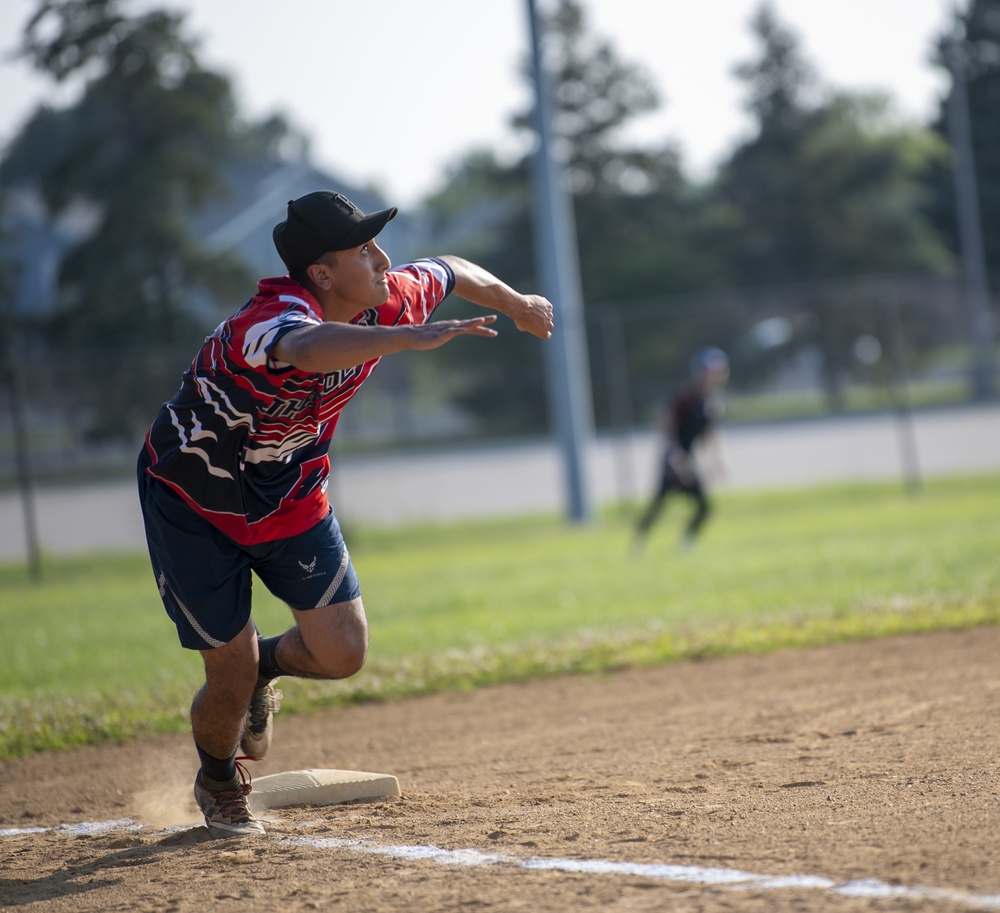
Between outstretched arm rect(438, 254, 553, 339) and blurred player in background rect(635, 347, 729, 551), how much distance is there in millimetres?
8932

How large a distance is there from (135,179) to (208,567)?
2883 cm

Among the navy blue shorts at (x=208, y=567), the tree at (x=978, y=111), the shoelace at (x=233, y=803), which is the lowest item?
the shoelace at (x=233, y=803)

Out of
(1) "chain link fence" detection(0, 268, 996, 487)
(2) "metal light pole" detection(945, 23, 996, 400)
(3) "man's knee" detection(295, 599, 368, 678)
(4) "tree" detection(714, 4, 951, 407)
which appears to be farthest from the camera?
(4) "tree" detection(714, 4, 951, 407)

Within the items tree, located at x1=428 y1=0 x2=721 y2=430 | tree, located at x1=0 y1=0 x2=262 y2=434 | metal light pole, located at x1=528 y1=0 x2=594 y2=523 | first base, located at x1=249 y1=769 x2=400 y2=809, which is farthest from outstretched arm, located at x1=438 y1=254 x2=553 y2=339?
tree, located at x1=428 y1=0 x2=721 y2=430

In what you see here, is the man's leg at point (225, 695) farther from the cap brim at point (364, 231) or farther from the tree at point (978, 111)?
the tree at point (978, 111)

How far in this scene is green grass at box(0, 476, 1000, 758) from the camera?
756cm

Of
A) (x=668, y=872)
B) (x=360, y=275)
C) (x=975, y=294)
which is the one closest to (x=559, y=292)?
(x=975, y=294)

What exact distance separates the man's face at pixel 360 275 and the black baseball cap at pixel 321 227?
5cm

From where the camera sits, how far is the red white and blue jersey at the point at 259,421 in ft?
12.8

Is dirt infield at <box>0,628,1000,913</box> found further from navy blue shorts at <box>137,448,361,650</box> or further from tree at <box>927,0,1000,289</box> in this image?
tree at <box>927,0,1000,289</box>

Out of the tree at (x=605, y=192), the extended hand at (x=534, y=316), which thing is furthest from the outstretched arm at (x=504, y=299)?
the tree at (x=605, y=192)

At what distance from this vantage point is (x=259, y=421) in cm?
406

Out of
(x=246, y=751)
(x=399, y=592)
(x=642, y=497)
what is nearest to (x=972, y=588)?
(x=399, y=592)

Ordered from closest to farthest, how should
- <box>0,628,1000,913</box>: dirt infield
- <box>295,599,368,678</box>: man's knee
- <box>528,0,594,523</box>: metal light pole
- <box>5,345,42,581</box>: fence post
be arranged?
<box>0,628,1000,913</box>: dirt infield
<box>295,599,368,678</box>: man's knee
<box>5,345,42,581</box>: fence post
<box>528,0,594,523</box>: metal light pole
